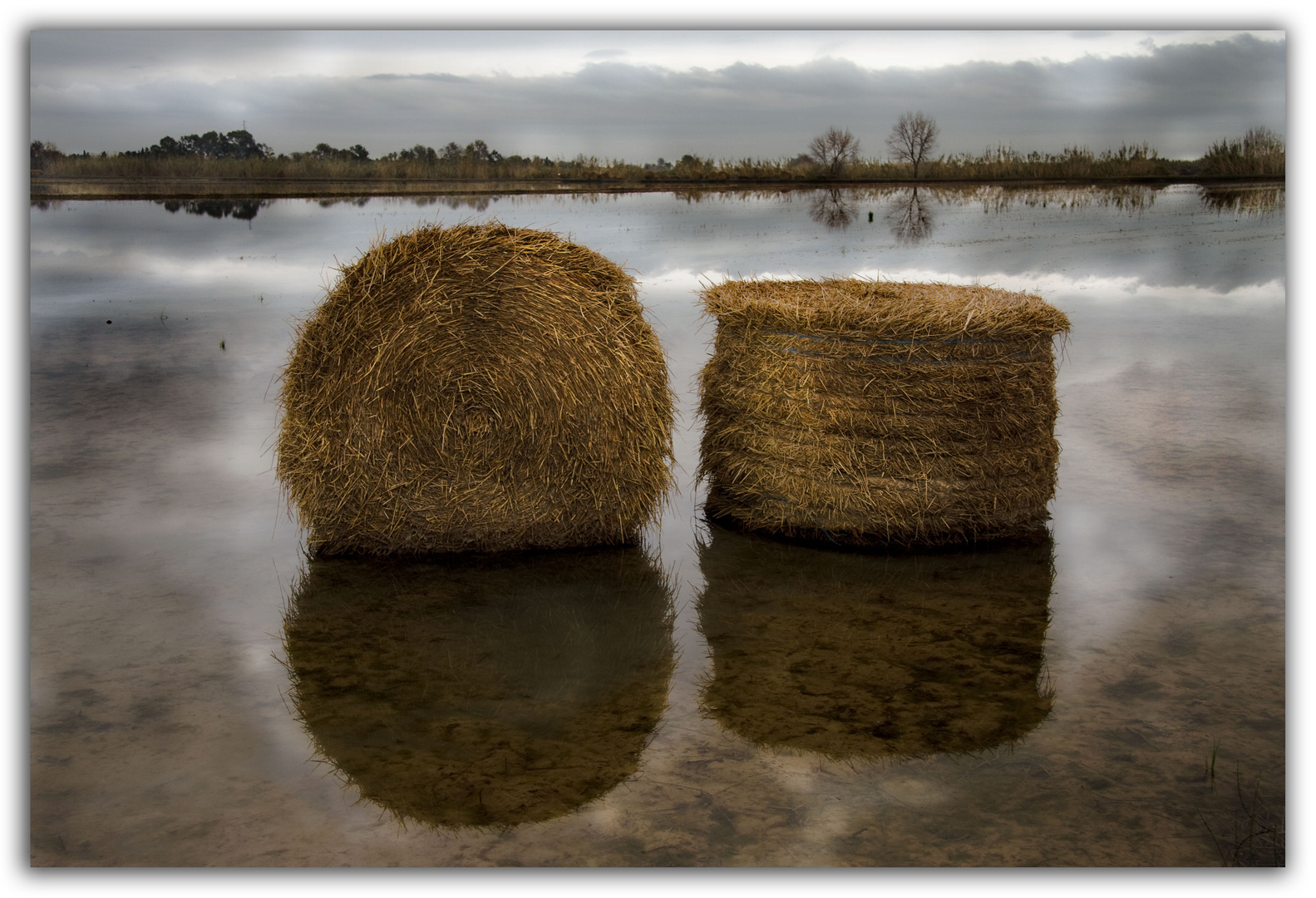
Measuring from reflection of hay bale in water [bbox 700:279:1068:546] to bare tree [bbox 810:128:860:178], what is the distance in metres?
3.76

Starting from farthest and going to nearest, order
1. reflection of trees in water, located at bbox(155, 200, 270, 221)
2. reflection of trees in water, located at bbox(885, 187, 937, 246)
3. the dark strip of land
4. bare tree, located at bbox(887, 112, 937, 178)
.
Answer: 1. reflection of trees in water, located at bbox(155, 200, 270, 221)
2. reflection of trees in water, located at bbox(885, 187, 937, 246)
3. bare tree, located at bbox(887, 112, 937, 178)
4. the dark strip of land

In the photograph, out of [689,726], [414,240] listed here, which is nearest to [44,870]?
[689,726]

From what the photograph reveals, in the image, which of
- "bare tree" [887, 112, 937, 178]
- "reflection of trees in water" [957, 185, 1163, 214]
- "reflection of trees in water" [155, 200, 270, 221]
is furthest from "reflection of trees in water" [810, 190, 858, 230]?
"reflection of trees in water" [155, 200, 270, 221]

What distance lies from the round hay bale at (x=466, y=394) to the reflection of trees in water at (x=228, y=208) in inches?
303

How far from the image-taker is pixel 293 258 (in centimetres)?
1066

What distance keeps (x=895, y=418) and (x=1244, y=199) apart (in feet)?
12.2

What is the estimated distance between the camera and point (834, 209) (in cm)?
1131

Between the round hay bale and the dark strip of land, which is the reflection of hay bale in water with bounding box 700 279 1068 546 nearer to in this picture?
the round hay bale

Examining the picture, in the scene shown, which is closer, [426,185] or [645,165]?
[645,165]

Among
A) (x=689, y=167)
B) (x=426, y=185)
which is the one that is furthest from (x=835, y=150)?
(x=426, y=185)

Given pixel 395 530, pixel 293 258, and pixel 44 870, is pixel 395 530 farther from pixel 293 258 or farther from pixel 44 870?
pixel 293 258

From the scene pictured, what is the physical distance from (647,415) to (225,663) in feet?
5.86

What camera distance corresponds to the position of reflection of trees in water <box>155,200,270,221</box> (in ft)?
37.4

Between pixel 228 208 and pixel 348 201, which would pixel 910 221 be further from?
pixel 228 208
